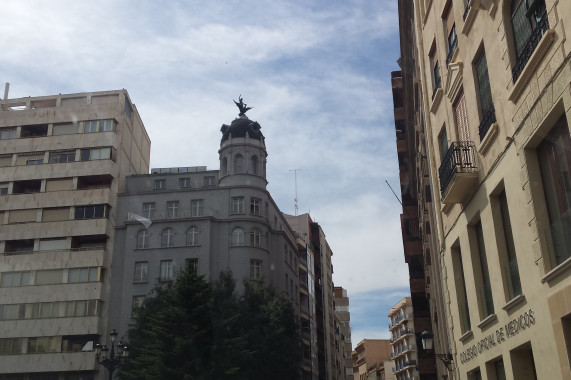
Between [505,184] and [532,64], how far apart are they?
259 centimetres

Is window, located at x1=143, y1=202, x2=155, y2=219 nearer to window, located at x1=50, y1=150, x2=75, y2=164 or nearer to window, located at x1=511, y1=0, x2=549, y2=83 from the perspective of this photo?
window, located at x1=50, y1=150, x2=75, y2=164

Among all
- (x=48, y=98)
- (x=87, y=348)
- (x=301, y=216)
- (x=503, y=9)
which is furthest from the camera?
(x=301, y=216)

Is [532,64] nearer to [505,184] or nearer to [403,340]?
[505,184]

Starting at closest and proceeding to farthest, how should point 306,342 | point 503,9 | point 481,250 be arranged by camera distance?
point 503,9
point 481,250
point 306,342

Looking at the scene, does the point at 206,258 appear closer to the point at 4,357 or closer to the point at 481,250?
the point at 4,357

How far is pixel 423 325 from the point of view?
4228cm

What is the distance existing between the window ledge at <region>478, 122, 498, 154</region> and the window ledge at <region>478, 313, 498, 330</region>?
351cm

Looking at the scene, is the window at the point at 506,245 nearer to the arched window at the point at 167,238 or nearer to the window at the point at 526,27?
the window at the point at 526,27

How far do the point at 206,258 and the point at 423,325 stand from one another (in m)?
19.0

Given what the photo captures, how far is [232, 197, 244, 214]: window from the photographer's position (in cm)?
5434

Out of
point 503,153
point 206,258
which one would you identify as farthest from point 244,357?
point 503,153

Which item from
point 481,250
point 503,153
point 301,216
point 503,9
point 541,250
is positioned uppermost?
point 301,216

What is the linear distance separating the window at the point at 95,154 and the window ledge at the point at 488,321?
4672cm

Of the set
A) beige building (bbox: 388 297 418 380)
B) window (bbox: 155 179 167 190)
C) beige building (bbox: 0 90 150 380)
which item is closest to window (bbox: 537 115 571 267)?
beige building (bbox: 0 90 150 380)
